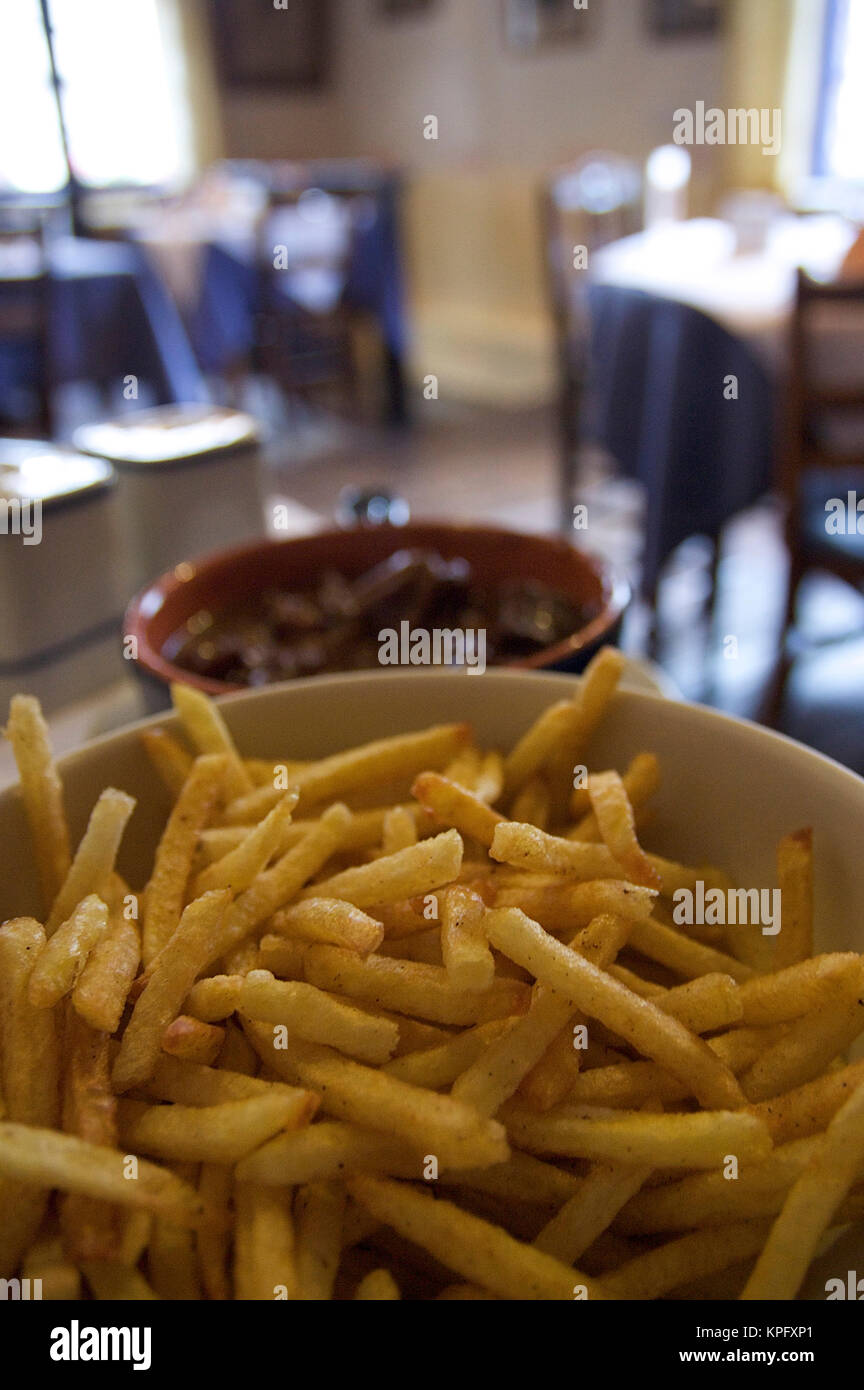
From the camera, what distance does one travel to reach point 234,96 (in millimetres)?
8586


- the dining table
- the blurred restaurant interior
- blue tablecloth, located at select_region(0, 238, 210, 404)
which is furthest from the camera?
blue tablecloth, located at select_region(0, 238, 210, 404)

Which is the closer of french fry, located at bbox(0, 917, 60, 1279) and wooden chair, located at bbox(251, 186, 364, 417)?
french fry, located at bbox(0, 917, 60, 1279)

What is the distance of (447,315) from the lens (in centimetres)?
725

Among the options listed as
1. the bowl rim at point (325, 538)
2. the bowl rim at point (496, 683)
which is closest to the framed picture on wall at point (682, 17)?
the bowl rim at point (325, 538)

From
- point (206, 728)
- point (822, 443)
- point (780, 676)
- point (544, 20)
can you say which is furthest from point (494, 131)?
point (206, 728)

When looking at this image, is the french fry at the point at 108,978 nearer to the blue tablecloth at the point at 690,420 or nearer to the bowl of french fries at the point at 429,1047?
the bowl of french fries at the point at 429,1047

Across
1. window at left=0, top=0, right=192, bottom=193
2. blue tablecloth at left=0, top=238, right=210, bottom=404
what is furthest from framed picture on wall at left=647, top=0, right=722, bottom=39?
window at left=0, top=0, right=192, bottom=193

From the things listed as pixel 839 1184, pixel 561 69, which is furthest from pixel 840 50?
pixel 839 1184

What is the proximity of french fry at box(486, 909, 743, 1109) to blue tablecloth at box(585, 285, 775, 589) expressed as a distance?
94.3 inches

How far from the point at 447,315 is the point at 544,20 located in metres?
1.84

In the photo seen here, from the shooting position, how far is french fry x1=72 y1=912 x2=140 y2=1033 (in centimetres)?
56

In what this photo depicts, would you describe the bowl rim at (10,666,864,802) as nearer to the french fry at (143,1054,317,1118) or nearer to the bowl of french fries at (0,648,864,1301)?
the bowl of french fries at (0,648,864,1301)

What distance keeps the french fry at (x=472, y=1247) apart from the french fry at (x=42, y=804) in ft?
1.05

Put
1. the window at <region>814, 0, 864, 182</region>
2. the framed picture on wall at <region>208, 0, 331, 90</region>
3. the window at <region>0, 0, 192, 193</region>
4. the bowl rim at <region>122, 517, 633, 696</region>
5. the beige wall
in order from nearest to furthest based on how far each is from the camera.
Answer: the bowl rim at <region>122, 517, 633, 696</region> → the window at <region>814, 0, 864, 182</region> → the beige wall → the window at <region>0, 0, 192, 193</region> → the framed picture on wall at <region>208, 0, 331, 90</region>
